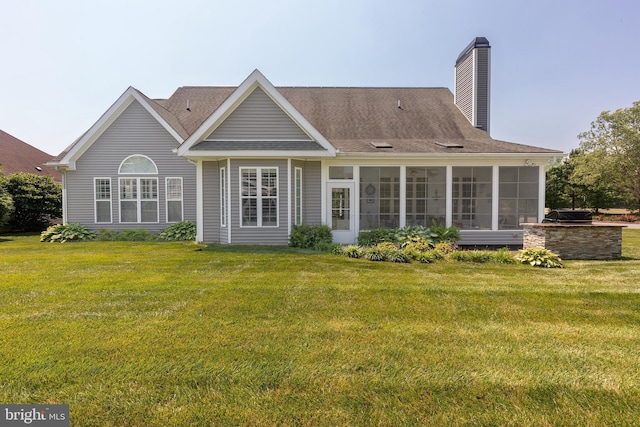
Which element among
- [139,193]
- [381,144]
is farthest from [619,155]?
[139,193]

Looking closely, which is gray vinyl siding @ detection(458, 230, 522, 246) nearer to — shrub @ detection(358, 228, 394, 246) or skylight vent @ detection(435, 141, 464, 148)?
shrub @ detection(358, 228, 394, 246)

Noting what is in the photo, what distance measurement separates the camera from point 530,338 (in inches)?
156

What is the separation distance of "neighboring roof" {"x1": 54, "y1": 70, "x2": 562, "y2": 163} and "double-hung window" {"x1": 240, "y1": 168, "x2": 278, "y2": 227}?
35.7 inches

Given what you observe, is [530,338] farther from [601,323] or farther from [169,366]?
[169,366]

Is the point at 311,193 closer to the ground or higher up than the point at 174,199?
higher up

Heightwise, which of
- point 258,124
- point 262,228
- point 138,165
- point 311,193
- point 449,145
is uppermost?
point 258,124

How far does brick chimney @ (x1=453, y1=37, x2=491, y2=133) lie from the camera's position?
14.9 meters

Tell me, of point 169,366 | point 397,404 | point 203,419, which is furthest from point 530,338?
point 169,366

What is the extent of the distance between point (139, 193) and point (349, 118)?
31.5ft

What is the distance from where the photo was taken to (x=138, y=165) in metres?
14.4

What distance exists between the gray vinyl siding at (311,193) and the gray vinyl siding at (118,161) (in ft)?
18.0

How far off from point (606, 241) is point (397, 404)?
10058 millimetres

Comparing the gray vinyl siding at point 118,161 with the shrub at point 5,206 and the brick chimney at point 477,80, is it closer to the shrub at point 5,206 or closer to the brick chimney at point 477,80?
the shrub at point 5,206

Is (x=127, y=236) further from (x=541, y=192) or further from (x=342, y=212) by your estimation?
(x=541, y=192)
